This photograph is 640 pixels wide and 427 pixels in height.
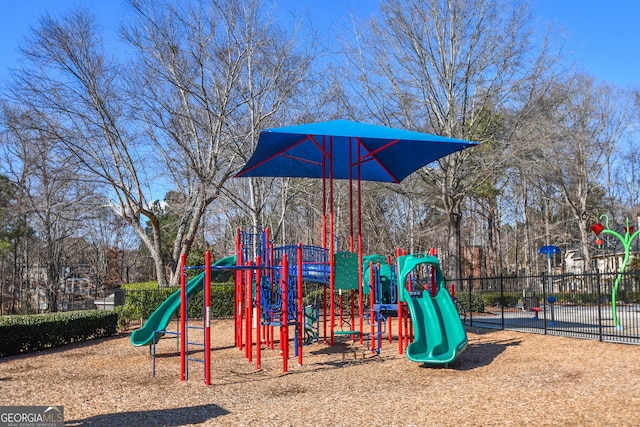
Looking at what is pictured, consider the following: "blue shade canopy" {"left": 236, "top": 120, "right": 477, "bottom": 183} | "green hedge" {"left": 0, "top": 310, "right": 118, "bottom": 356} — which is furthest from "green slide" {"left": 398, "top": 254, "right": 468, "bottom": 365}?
"green hedge" {"left": 0, "top": 310, "right": 118, "bottom": 356}

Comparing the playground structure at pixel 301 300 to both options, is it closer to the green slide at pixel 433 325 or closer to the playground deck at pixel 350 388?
the green slide at pixel 433 325

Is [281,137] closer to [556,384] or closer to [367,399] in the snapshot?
[367,399]

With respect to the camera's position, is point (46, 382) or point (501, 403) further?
point (46, 382)

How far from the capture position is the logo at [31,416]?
19.6 feet

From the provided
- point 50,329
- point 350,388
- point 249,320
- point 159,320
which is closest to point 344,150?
point 249,320

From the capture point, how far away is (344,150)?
14305 mm

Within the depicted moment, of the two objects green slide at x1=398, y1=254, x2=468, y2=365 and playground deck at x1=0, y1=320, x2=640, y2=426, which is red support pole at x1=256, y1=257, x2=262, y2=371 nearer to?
playground deck at x1=0, y1=320, x2=640, y2=426

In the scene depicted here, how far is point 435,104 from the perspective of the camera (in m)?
21.1

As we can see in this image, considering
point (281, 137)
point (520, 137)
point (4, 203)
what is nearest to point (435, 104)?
point (520, 137)

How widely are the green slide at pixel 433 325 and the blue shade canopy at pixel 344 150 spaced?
2.53 meters

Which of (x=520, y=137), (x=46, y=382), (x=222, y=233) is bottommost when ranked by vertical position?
(x=46, y=382)

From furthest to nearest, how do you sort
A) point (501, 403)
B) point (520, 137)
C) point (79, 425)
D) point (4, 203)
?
point (4, 203) → point (520, 137) → point (501, 403) → point (79, 425)

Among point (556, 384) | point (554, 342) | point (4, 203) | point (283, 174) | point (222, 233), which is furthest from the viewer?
point (222, 233)

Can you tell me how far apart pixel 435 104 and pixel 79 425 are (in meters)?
17.9
